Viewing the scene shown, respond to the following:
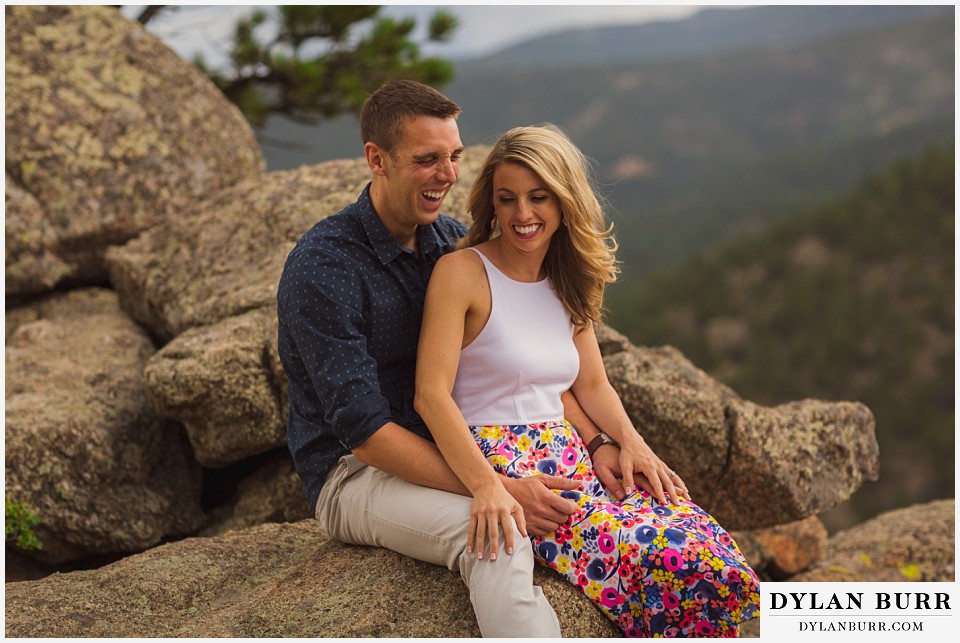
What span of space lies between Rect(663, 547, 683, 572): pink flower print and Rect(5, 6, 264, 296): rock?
388cm

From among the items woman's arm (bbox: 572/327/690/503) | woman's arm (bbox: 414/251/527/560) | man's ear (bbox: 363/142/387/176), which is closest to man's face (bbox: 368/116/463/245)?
man's ear (bbox: 363/142/387/176)

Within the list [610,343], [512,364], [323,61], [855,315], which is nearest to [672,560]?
[512,364]

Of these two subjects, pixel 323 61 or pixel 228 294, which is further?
pixel 323 61

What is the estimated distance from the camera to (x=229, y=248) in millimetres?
4980

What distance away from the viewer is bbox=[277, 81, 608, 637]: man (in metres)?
2.82

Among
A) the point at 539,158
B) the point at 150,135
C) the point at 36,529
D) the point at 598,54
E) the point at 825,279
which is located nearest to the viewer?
the point at 539,158

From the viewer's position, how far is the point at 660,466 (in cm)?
310

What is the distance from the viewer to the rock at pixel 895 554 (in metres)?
5.10

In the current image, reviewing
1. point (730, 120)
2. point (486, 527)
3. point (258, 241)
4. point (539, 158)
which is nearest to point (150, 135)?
point (258, 241)

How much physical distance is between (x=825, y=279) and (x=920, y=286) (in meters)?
3.57

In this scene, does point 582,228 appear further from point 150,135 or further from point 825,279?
point 825,279

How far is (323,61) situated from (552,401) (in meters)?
6.91

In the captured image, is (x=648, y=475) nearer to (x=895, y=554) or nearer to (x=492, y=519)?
(x=492, y=519)

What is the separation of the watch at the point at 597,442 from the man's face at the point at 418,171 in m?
0.91
